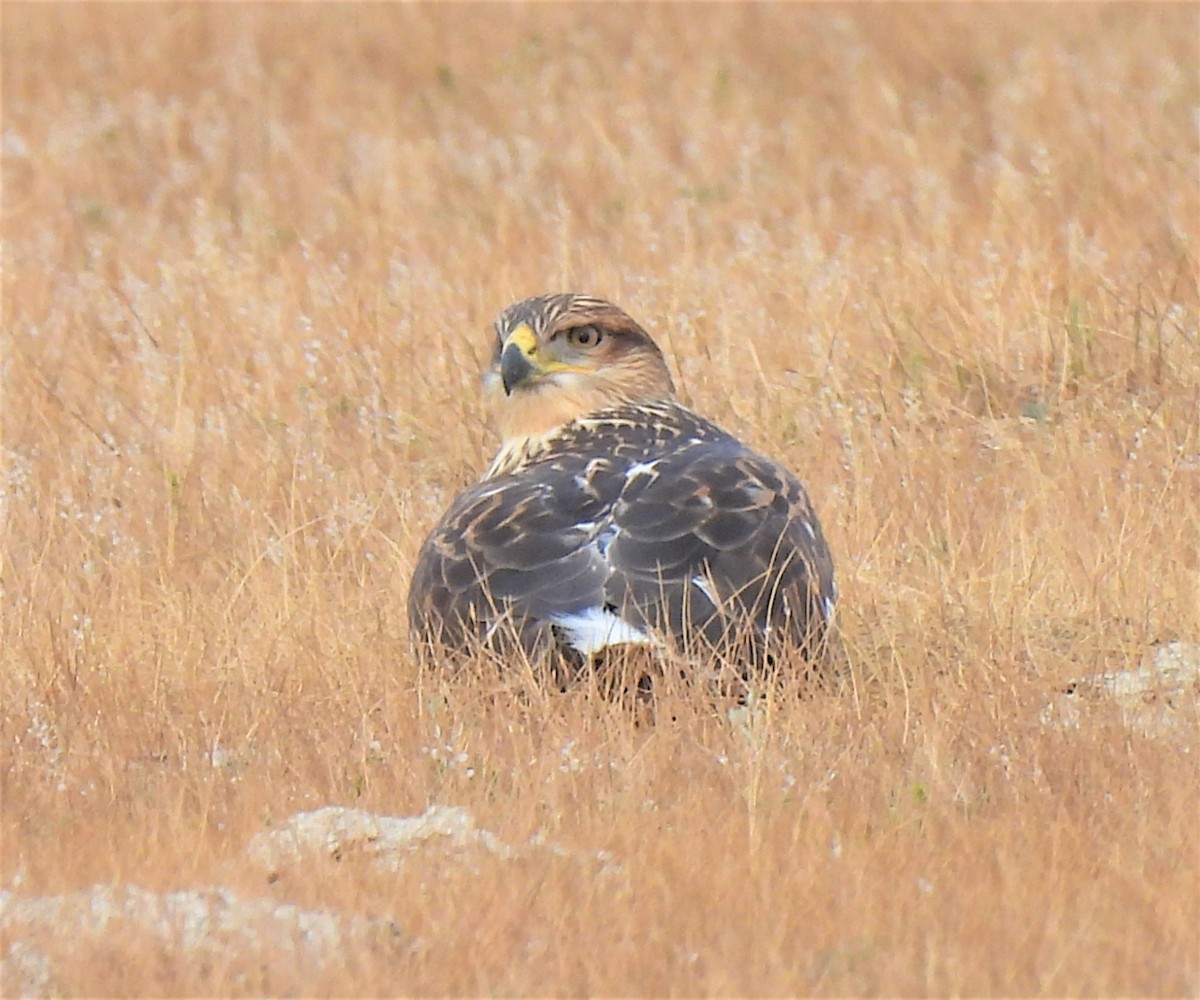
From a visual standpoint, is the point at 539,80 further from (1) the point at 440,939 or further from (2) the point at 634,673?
(1) the point at 440,939

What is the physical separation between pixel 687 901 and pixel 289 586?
105 inches

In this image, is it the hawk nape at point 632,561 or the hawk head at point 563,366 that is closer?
the hawk nape at point 632,561

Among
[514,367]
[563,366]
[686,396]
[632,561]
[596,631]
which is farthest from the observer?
[686,396]

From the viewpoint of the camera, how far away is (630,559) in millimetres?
5426

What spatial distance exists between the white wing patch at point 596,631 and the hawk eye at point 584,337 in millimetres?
1575

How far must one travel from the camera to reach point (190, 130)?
12.6 m

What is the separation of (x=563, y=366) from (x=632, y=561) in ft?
4.56

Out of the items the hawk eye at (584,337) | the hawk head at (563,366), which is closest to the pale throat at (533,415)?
the hawk head at (563,366)

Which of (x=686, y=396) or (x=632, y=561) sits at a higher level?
(x=686, y=396)

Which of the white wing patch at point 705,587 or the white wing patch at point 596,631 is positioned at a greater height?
the white wing patch at point 705,587

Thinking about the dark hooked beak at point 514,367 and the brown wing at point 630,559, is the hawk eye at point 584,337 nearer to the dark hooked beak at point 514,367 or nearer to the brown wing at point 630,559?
the dark hooked beak at point 514,367

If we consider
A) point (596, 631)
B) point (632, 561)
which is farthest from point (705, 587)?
point (596, 631)

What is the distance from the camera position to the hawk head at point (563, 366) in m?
6.58

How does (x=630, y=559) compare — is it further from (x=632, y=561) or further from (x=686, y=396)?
(x=686, y=396)
